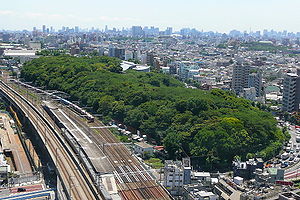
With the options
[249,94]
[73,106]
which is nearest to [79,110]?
[73,106]

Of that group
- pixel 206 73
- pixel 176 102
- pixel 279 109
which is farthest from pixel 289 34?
pixel 176 102

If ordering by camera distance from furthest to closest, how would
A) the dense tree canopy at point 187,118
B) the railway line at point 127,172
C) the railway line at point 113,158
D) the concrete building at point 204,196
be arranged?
the dense tree canopy at point 187,118, the railway line at point 113,158, the railway line at point 127,172, the concrete building at point 204,196

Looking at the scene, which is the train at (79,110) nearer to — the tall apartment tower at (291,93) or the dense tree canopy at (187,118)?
the dense tree canopy at (187,118)

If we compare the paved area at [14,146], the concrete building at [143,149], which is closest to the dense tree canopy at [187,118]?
the concrete building at [143,149]

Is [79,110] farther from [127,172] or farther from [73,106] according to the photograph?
[127,172]

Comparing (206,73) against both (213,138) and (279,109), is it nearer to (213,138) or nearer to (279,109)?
(279,109)

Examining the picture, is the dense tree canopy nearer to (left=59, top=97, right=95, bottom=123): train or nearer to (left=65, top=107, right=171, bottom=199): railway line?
(left=59, top=97, right=95, bottom=123): train

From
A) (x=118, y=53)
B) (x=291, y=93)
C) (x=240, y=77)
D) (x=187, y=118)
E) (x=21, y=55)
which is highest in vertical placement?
(x=118, y=53)
